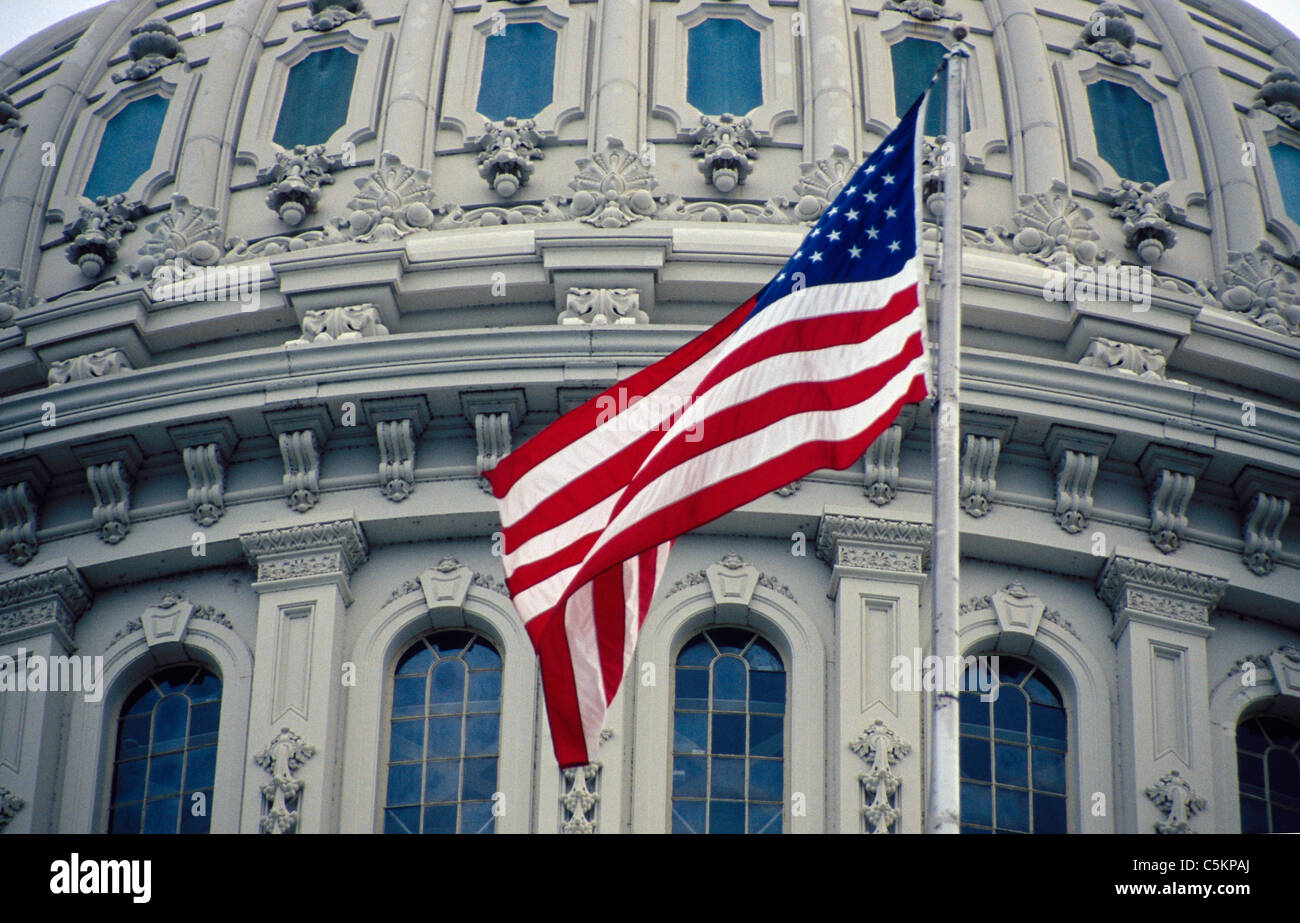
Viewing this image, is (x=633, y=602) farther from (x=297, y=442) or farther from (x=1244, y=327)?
(x=1244, y=327)

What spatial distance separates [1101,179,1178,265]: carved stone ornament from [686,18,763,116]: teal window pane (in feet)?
15.2

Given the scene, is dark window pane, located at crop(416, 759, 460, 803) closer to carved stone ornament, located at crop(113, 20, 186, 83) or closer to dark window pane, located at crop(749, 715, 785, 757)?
dark window pane, located at crop(749, 715, 785, 757)

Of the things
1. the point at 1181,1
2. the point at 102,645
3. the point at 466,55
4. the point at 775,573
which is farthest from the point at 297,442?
the point at 1181,1

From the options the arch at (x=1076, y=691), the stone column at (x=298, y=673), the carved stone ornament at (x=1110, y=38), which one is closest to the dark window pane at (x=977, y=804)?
the arch at (x=1076, y=691)

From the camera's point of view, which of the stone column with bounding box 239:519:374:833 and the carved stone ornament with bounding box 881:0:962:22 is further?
the carved stone ornament with bounding box 881:0:962:22

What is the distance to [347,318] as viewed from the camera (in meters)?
33.6

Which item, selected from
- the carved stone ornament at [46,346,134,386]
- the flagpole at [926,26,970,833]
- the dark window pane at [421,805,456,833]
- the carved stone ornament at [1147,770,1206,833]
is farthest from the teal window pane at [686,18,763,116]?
the flagpole at [926,26,970,833]

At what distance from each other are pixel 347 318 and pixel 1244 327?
10.2 meters

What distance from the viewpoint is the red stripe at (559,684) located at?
2359cm

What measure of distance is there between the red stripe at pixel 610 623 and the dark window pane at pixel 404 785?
7.43 meters

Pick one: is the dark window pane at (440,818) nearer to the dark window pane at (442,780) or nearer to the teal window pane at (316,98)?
the dark window pane at (442,780)

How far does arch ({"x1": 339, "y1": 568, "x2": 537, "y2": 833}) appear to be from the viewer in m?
30.6

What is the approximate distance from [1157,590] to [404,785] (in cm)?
832
